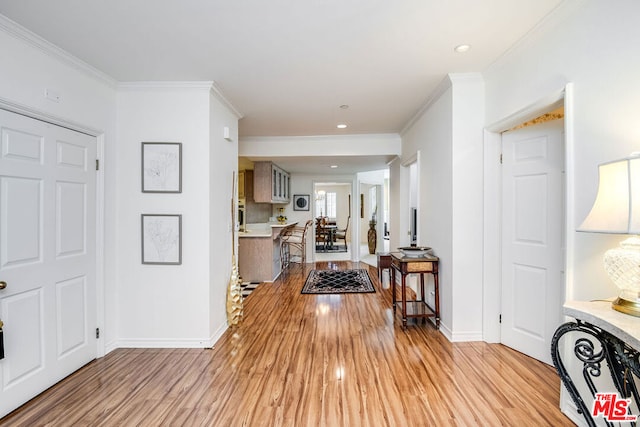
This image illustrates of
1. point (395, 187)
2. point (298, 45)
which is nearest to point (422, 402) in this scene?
point (298, 45)

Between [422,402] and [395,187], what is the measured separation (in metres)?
3.94

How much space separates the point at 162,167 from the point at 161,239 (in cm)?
69

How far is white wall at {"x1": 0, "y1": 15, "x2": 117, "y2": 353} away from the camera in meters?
1.94

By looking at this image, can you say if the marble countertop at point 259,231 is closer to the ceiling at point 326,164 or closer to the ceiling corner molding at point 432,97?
the ceiling at point 326,164

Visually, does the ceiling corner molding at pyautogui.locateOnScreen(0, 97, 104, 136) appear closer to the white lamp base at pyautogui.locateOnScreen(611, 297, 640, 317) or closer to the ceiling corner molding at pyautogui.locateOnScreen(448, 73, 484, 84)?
the ceiling corner molding at pyautogui.locateOnScreen(448, 73, 484, 84)

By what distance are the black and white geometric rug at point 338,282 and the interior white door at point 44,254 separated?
9.57 feet

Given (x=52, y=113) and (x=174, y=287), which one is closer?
(x=52, y=113)

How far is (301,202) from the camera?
776 centimetres

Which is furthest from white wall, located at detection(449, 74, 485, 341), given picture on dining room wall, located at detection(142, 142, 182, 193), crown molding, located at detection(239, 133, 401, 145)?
picture on dining room wall, located at detection(142, 142, 182, 193)

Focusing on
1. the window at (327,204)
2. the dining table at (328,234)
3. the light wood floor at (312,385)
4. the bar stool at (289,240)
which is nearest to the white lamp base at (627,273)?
the light wood floor at (312,385)

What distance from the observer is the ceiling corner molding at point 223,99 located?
9.47 feet

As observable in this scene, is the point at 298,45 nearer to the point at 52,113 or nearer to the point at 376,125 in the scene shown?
the point at 52,113

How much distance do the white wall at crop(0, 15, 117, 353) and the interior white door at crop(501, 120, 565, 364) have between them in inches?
144

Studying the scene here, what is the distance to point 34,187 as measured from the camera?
2096 millimetres
